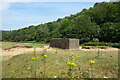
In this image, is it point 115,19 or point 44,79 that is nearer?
point 44,79

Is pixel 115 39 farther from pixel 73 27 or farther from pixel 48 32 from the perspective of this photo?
pixel 48 32

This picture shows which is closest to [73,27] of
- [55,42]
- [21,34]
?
[55,42]

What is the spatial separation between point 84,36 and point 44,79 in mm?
19161

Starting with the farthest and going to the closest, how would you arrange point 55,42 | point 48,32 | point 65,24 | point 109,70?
point 48,32, point 65,24, point 55,42, point 109,70

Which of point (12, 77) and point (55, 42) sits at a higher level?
point (55, 42)

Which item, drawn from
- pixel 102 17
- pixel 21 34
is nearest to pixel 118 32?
pixel 102 17

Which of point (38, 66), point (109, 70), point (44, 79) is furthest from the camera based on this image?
point (38, 66)

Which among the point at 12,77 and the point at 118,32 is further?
the point at 118,32

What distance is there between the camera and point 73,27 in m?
25.3

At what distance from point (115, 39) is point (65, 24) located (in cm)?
1205

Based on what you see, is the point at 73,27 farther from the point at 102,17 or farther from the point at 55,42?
the point at 55,42

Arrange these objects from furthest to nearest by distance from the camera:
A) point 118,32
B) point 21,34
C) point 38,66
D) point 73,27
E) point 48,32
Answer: point 21,34, point 48,32, point 73,27, point 118,32, point 38,66

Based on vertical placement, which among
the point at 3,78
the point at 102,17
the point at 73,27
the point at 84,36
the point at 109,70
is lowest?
the point at 3,78

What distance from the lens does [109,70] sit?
449 centimetres
